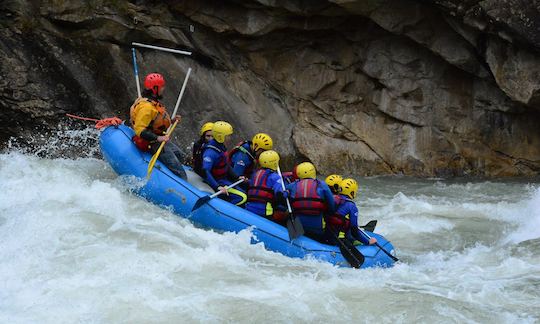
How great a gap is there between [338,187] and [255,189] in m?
0.88

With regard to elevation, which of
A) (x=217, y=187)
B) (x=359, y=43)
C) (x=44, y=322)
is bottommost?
(x=44, y=322)

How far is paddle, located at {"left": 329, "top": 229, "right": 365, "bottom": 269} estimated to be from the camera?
662 cm

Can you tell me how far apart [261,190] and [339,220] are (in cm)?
87

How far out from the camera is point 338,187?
280 inches

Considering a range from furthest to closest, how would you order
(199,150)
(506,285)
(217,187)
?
(199,150) < (217,187) < (506,285)

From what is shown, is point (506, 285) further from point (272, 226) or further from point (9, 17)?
point (9, 17)

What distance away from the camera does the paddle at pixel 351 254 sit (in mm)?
6621

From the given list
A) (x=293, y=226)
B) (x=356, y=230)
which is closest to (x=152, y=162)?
(x=293, y=226)

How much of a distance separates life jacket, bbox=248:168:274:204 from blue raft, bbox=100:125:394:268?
26 centimetres

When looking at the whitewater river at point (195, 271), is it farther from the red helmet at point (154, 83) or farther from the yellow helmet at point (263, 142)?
the yellow helmet at point (263, 142)

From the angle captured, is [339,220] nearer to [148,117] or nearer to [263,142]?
[263,142]

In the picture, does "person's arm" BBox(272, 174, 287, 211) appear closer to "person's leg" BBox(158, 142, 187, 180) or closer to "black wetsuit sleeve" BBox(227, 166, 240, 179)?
"black wetsuit sleeve" BBox(227, 166, 240, 179)

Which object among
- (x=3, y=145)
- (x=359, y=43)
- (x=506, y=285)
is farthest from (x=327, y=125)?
(x=506, y=285)

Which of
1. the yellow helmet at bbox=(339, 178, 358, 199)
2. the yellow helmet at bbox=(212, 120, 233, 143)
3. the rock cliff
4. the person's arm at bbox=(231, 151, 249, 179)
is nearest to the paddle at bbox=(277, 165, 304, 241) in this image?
the yellow helmet at bbox=(339, 178, 358, 199)
